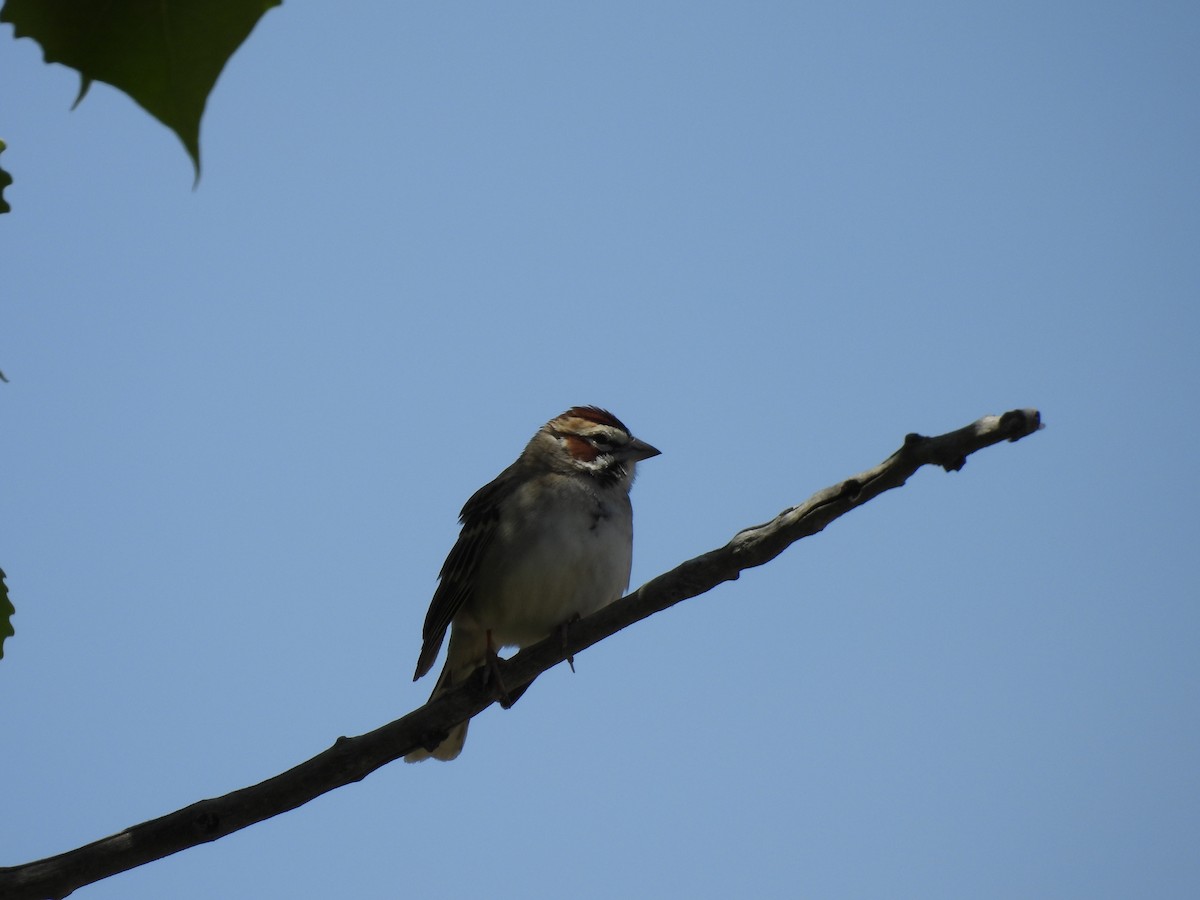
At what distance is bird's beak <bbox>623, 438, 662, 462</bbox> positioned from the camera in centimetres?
905

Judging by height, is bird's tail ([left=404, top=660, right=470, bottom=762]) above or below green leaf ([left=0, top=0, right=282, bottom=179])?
above

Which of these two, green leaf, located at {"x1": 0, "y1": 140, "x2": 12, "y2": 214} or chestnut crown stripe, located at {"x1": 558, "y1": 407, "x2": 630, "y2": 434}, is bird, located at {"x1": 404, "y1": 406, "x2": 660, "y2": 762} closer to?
chestnut crown stripe, located at {"x1": 558, "y1": 407, "x2": 630, "y2": 434}

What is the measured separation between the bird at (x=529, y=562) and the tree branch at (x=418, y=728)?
2.11 m

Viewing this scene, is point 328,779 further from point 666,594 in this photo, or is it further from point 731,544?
point 731,544

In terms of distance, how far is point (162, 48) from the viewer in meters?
1.79

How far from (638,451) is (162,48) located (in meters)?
7.41

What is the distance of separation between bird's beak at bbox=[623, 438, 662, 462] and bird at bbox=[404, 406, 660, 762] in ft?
0.53

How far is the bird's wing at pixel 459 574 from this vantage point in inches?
322

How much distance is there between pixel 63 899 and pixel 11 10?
4.07m

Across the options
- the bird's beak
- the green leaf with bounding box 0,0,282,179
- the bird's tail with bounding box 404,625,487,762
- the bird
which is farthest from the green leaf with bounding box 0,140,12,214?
the bird's beak

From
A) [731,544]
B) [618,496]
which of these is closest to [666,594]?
[731,544]

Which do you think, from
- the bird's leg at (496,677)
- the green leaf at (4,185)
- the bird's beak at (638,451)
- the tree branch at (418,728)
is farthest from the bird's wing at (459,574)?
the green leaf at (4,185)

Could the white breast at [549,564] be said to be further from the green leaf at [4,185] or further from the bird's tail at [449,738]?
the green leaf at [4,185]

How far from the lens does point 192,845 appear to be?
16.5 ft
